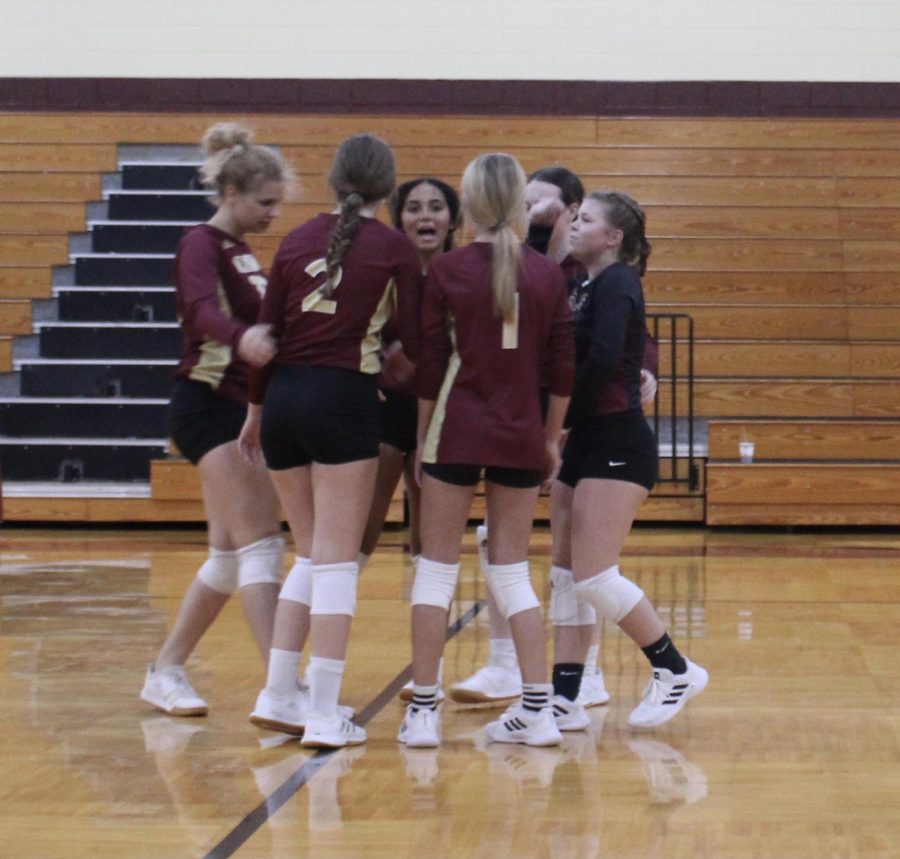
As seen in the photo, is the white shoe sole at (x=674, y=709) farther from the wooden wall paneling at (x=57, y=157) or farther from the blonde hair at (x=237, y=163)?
the wooden wall paneling at (x=57, y=157)

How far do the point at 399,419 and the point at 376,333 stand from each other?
0.47 m

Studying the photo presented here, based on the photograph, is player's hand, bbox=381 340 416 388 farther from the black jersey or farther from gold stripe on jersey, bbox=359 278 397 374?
the black jersey

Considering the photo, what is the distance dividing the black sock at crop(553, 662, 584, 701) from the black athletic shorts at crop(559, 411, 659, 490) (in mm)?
419

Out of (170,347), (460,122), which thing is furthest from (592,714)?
(460,122)

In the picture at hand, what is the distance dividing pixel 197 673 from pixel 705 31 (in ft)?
23.1

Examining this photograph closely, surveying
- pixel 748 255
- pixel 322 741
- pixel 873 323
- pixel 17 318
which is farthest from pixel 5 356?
pixel 322 741

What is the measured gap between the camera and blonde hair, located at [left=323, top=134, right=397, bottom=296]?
326 centimetres

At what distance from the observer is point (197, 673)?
4.11 metres

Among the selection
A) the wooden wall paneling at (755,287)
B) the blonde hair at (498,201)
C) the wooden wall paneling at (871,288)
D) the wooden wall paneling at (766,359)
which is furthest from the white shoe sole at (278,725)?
the wooden wall paneling at (871,288)

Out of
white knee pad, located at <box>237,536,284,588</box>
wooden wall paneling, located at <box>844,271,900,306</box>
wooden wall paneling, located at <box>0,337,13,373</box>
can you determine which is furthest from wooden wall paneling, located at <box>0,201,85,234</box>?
white knee pad, located at <box>237,536,284,588</box>

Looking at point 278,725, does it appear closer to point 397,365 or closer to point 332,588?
point 332,588

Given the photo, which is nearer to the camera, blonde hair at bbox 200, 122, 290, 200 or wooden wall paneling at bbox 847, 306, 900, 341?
blonde hair at bbox 200, 122, 290, 200

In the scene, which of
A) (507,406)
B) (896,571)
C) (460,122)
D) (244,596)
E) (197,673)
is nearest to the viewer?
(507,406)

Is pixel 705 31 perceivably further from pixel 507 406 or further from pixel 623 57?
pixel 507 406
